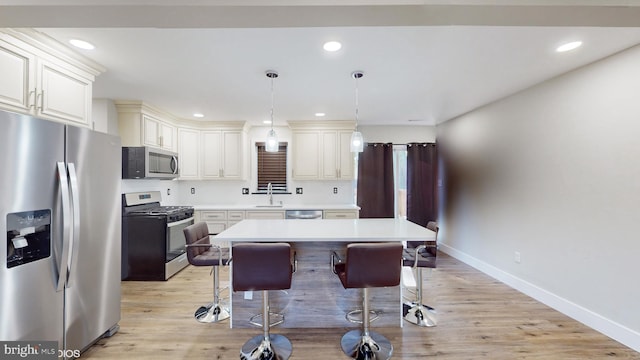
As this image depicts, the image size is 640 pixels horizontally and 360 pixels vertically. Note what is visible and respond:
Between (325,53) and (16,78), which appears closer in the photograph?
(16,78)

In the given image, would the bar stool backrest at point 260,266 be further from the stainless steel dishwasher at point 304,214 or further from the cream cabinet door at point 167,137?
the cream cabinet door at point 167,137

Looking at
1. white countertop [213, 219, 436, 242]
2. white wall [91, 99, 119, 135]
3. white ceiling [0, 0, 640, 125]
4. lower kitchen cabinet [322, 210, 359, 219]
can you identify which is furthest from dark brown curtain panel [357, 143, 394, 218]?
white wall [91, 99, 119, 135]

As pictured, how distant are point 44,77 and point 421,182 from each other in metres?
5.15

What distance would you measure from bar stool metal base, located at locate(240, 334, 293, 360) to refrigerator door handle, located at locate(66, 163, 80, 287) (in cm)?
132

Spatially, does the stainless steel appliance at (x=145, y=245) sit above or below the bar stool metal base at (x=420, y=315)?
above

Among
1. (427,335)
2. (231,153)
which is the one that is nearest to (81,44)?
(231,153)

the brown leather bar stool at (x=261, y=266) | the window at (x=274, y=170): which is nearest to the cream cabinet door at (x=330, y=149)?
the window at (x=274, y=170)

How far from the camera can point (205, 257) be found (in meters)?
2.45

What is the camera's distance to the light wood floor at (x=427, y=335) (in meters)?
2.06

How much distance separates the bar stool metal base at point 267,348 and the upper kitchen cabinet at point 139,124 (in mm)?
3065

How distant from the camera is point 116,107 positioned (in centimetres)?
363

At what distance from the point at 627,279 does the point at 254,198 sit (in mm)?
4878

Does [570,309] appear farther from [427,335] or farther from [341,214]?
[341,214]

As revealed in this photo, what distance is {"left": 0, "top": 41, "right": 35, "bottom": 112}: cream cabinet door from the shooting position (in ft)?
5.93
